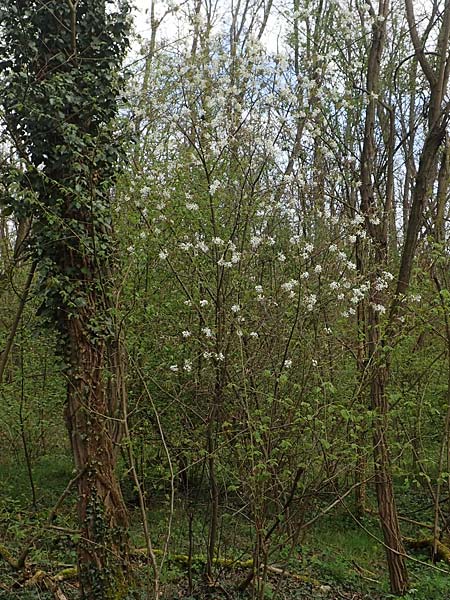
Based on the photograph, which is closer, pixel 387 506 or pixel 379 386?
pixel 379 386

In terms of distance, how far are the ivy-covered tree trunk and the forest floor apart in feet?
1.18

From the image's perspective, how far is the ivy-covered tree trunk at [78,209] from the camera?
4770mm

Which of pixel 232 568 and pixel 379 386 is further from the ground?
pixel 379 386

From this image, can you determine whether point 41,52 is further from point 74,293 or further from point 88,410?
point 88,410

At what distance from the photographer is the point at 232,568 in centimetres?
558

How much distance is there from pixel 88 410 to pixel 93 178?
A: 5.99 feet

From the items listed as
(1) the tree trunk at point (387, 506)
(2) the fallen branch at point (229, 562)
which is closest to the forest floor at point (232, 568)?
(2) the fallen branch at point (229, 562)

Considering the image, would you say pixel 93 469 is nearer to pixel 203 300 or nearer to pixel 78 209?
pixel 203 300

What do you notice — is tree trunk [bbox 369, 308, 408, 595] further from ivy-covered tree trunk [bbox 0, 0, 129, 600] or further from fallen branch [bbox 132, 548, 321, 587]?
ivy-covered tree trunk [bbox 0, 0, 129, 600]

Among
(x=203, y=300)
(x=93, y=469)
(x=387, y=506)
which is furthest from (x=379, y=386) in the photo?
(x=93, y=469)

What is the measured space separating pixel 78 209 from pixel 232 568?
3.37m

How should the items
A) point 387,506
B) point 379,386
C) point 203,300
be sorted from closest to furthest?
point 203,300 < point 379,386 < point 387,506

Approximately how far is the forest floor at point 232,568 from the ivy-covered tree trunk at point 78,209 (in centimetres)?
36

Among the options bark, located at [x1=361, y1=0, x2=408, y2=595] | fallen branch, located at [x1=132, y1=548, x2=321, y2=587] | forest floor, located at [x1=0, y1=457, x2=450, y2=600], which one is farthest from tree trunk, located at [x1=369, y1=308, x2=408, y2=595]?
fallen branch, located at [x1=132, y1=548, x2=321, y2=587]
